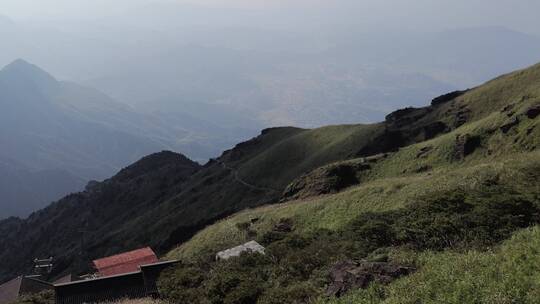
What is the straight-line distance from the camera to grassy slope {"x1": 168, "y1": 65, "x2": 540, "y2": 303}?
17484 mm

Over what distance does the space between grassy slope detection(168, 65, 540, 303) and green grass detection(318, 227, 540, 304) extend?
3 centimetres

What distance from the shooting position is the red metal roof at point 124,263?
53.9 metres

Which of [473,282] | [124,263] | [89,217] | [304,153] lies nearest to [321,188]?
[124,263]

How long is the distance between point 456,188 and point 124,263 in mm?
33583

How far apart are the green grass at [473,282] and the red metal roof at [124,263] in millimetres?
37516

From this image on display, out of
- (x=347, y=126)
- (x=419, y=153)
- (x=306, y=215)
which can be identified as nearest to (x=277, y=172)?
(x=347, y=126)

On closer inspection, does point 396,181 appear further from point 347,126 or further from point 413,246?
point 347,126

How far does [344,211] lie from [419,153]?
22511mm

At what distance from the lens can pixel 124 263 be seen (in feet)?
184

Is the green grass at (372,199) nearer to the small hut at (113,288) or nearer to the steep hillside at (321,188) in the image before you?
the steep hillside at (321,188)

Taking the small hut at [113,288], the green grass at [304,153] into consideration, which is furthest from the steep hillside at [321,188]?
the small hut at [113,288]

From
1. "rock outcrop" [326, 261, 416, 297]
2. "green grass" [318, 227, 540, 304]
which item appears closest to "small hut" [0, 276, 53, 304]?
"rock outcrop" [326, 261, 416, 297]

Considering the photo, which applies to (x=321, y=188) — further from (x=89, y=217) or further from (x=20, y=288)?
(x=89, y=217)

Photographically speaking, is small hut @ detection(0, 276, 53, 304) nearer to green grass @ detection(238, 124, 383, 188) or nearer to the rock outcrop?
the rock outcrop
